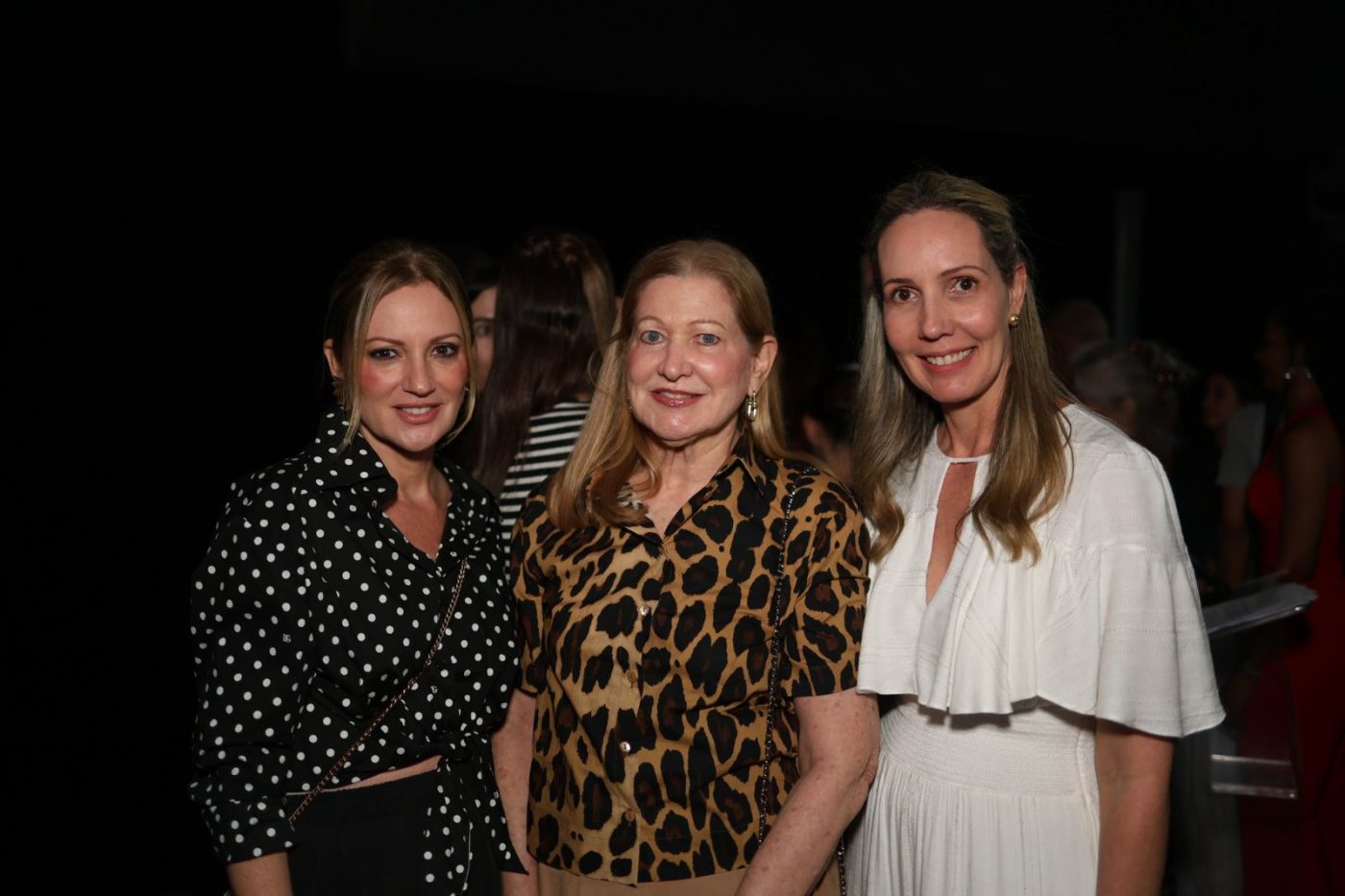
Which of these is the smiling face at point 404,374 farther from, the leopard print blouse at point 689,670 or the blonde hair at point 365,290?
the leopard print blouse at point 689,670

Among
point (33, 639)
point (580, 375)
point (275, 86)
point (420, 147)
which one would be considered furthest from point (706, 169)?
point (33, 639)

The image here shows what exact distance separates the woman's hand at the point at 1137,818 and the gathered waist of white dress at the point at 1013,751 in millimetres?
83

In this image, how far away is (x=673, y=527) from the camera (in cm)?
237

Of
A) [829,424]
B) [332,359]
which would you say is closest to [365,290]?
[332,359]

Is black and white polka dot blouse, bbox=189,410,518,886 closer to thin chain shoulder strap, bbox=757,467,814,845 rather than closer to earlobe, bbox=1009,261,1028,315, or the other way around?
thin chain shoulder strap, bbox=757,467,814,845

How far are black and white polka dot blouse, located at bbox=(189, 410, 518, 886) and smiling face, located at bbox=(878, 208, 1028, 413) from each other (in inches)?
36.4

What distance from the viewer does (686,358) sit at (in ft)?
7.76

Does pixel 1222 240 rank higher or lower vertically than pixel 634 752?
higher

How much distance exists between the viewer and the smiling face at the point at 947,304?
7.65ft

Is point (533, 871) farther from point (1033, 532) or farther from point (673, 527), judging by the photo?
point (1033, 532)

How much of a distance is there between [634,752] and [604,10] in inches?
147

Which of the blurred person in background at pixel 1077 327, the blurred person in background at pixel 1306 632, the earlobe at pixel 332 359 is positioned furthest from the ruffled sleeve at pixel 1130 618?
the blurred person in background at pixel 1077 327

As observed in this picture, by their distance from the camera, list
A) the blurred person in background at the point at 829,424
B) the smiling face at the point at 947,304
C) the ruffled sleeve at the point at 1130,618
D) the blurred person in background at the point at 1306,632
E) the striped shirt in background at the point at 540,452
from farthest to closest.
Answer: the blurred person in background at the point at 829,424 → the blurred person in background at the point at 1306,632 → the striped shirt in background at the point at 540,452 → the smiling face at the point at 947,304 → the ruffled sleeve at the point at 1130,618

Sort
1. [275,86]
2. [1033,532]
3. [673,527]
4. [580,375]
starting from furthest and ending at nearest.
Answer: [275,86]
[580,375]
[673,527]
[1033,532]
